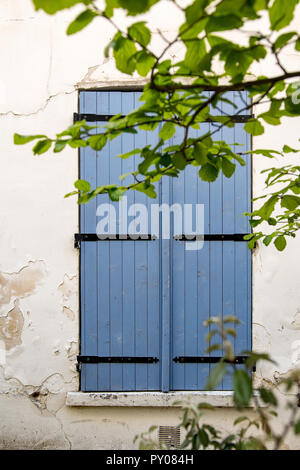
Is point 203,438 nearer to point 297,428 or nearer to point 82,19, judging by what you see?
point 297,428

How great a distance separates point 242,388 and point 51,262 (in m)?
2.41

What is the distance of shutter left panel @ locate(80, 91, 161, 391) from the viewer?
291 centimetres

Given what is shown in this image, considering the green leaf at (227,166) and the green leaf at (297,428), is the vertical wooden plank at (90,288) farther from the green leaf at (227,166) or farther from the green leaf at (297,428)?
the green leaf at (297,428)

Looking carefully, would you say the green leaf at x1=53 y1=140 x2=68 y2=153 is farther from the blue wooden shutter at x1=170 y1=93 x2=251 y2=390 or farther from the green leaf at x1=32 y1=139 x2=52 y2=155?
the blue wooden shutter at x1=170 y1=93 x2=251 y2=390

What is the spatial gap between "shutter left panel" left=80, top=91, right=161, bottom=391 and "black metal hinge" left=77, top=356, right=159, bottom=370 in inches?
0.8

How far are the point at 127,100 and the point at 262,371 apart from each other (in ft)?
6.72

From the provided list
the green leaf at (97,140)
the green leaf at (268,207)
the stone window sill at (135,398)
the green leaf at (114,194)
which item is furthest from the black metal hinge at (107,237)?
the green leaf at (97,140)

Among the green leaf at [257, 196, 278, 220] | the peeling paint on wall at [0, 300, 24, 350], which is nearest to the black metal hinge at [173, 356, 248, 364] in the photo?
the peeling paint on wall at [0, 300, 24, 350]

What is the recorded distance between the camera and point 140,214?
9.62 feet

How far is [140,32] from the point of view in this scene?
0.83m

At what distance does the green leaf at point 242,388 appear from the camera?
2.27ft

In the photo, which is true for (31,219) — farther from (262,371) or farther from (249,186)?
(262,371)
